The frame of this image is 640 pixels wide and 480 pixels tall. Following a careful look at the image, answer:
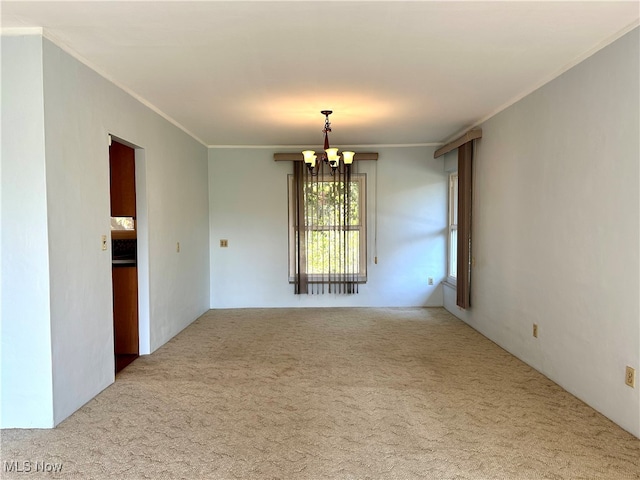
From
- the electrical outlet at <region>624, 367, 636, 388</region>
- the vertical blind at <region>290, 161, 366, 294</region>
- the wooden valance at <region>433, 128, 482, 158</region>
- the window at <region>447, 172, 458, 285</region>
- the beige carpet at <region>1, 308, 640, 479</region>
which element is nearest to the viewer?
the beige carpet at <region>1, 308, 640, 479</region>

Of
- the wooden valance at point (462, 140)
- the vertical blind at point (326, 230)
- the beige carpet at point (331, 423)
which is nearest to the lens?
the beige carpet at point (331, 423)

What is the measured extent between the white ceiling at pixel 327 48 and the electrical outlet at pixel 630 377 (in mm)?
1935

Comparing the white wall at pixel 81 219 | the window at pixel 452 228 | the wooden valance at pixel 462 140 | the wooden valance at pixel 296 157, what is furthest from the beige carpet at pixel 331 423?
the wooden valance at pixel 296 157

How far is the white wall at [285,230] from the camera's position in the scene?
19.8 feet

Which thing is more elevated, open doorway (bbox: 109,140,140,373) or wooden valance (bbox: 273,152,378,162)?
wooden valance (bbox: 273,152,378,162)

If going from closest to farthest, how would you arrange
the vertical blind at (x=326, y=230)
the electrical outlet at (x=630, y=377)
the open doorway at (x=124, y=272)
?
the electrical outlet at (x=630, y=377)
the open doorway at (x=124, y=272)
the vertical blind at (x=326, y=230)

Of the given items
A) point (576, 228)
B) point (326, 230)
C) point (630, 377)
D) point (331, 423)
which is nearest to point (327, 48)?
point (576, 228)

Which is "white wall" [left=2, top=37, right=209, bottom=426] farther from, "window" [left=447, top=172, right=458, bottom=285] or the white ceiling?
"window" [left=447, top=172, right=458, bottom=285]

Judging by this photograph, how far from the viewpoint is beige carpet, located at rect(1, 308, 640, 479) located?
213 centimetres

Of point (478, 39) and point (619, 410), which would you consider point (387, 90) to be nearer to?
point (478, 39)

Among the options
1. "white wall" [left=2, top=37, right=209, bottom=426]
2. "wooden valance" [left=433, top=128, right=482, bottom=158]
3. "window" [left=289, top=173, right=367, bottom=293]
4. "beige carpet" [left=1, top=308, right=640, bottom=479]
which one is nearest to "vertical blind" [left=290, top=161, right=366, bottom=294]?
"window" [left=289, top=173, right=367, bottom=293]

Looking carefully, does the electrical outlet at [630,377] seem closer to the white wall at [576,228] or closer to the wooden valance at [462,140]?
the white wall at [576,228]

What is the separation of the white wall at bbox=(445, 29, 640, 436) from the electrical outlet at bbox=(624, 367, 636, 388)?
36 millimetres

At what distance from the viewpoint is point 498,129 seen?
416 centimetres
